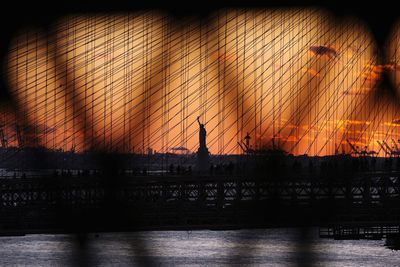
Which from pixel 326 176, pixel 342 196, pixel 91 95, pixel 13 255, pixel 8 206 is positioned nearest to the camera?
pixel 91 95

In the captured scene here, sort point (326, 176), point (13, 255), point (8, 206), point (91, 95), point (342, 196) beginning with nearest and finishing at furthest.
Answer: point (91, 95) < point (342, 196) < point (326, 176) < point (8, 206) < point (13, 255)

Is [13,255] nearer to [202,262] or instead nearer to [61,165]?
[202,262]

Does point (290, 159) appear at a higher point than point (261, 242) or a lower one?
higher

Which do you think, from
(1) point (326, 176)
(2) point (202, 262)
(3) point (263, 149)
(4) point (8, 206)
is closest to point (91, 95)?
(3) point (263, 149)

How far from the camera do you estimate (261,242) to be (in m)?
3.13

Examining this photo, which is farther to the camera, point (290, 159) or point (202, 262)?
point (202, 262)

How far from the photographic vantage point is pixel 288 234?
3127mm

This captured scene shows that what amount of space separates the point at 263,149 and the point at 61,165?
0.57 m

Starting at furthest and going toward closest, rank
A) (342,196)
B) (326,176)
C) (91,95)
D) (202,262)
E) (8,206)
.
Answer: (202,262), (8,206), (326,176), (342,196), (91,95)

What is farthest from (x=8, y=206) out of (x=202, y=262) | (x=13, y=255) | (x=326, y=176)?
(x=13, y=255)

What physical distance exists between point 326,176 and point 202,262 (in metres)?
32.3

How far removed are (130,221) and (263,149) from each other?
16.0 inches

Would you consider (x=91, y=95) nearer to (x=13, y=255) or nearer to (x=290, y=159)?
(x=290, y=159)

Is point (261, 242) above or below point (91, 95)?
below
